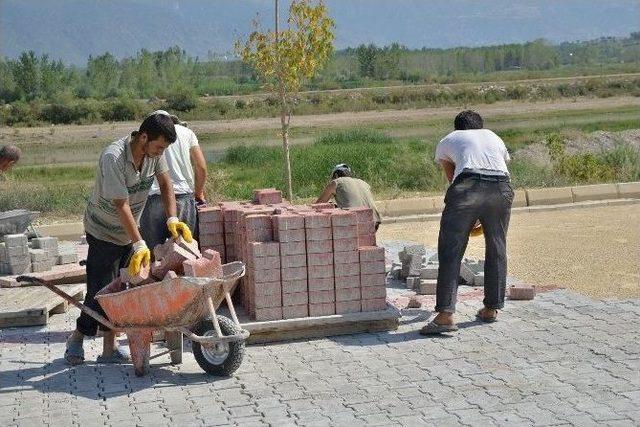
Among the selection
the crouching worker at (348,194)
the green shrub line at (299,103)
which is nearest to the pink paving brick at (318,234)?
the crouching worker at (348,194)

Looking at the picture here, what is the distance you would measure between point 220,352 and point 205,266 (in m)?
0.59

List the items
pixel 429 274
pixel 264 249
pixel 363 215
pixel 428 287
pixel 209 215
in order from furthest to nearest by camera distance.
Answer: pixel 429 274, pixel 428 287, pixel 209 215, pixel 363 215, pixel 264 249

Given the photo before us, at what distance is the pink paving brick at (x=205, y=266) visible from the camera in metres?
7.79

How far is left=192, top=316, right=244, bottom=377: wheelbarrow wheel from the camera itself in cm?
799

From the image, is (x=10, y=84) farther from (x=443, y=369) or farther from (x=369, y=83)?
(x=443, y=369)

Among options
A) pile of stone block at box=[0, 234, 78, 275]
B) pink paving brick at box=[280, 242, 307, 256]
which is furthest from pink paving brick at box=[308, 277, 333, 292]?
pile of stone block at box=[0, 234, 78, 275]

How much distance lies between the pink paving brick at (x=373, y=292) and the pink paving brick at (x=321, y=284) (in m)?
0.26

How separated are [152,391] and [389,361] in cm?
166

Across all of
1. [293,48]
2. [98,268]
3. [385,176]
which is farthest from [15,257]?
[385,176]

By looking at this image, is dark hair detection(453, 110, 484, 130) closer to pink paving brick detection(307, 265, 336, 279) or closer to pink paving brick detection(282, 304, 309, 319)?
pink paving brick detection(307, 265, 336, 279)

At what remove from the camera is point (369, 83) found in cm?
8969

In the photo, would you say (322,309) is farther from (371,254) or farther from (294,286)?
(371,254)

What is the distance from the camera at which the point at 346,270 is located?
9.17 m

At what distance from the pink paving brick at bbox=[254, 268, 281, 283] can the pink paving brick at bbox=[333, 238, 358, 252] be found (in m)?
0.47
